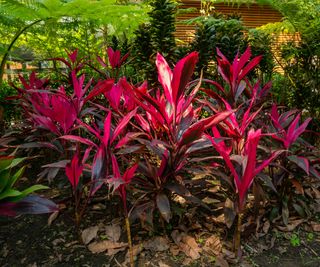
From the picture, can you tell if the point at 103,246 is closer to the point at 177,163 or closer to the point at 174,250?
the point at 174,250

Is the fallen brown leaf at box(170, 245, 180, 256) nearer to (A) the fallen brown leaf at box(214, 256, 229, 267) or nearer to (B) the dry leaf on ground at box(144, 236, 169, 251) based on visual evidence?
(B) the dry leaf on ground at box(144, 236, 169, 251)

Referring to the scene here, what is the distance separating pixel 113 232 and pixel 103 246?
10 cm

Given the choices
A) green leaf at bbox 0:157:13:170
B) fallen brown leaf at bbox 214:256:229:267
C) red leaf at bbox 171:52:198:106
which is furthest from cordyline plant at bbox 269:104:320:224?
green leaf at bbox 0:157:13:170

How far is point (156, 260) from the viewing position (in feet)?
4.93

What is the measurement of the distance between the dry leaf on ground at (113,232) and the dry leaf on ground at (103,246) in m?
0.03

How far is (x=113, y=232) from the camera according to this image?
1663 mm

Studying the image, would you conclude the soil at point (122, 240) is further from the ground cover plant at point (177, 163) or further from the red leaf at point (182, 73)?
the red leaf at point (182, 73)

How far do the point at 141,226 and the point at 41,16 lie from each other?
211 cm

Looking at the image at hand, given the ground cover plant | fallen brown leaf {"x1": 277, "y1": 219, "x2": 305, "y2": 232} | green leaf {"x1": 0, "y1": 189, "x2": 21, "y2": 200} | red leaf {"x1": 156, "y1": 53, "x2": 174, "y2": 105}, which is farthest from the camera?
fallen brown leaf {"x1": 277, "y1": 219, "x2": 305, "y2": 232}

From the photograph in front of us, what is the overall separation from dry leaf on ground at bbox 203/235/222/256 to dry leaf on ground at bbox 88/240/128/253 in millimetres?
403

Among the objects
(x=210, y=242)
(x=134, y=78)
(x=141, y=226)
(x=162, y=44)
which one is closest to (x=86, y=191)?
(x=141, y=226)

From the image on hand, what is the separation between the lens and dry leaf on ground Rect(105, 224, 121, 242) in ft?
5.35

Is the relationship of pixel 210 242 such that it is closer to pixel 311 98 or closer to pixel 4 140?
pixel 4 140

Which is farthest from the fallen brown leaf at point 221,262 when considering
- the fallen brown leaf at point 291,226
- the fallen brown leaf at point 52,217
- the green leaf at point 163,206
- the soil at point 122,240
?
the fallen brown leaf at point 52,217
